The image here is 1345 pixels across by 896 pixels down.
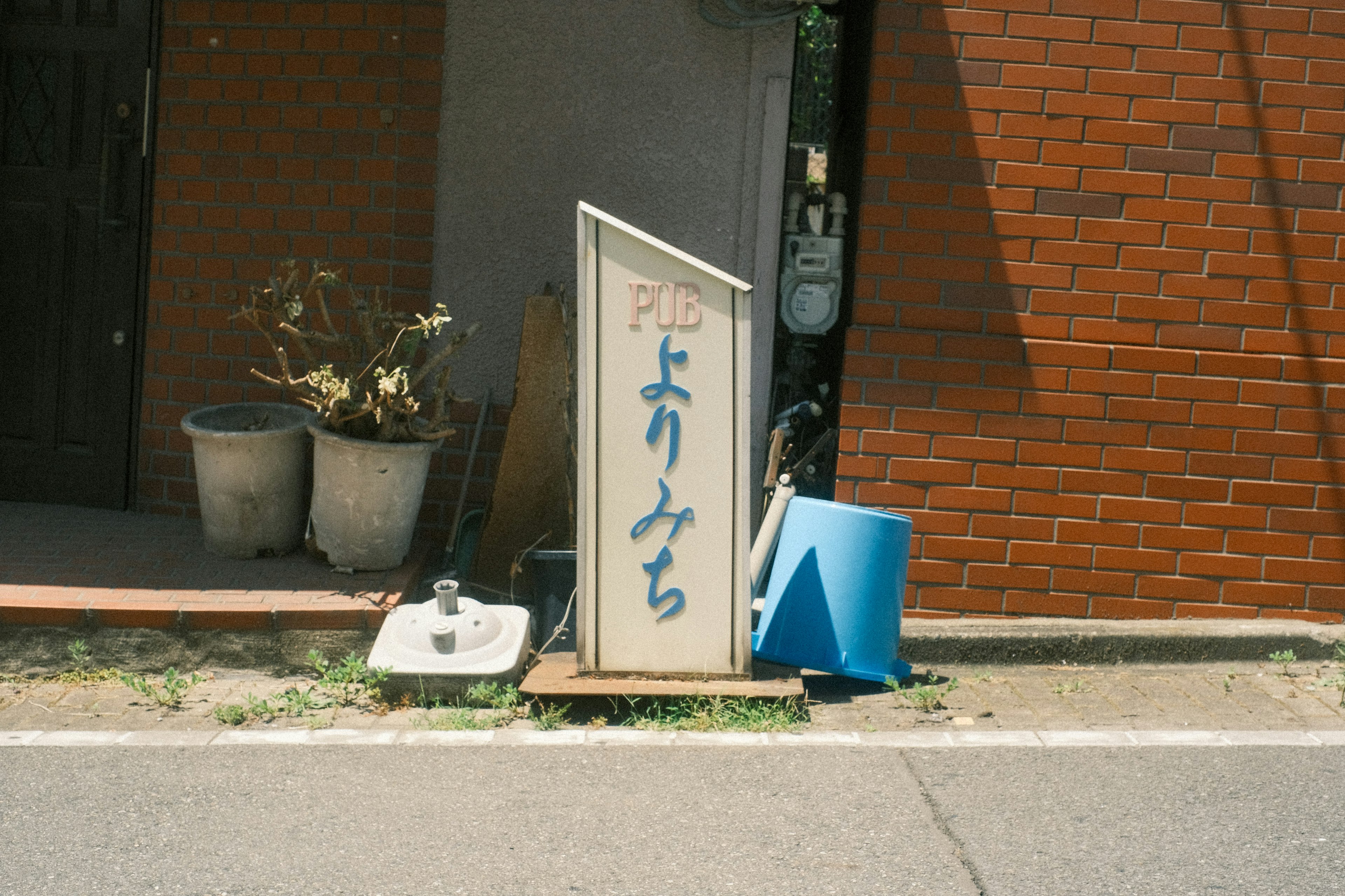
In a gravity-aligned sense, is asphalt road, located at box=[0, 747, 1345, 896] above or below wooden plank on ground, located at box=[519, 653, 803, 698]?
below

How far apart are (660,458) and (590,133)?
1.83 m

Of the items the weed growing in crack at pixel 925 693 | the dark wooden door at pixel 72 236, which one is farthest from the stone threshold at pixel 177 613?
the weed growing in crack at pixel 925 693

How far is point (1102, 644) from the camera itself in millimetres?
4812

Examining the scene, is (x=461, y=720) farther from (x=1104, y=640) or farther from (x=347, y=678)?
(x=1104, y=640)

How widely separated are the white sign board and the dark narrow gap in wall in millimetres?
1080

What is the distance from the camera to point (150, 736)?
150 inches

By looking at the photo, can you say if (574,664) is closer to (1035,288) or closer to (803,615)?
(803,615)

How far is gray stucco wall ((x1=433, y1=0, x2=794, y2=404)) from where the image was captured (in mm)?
5164

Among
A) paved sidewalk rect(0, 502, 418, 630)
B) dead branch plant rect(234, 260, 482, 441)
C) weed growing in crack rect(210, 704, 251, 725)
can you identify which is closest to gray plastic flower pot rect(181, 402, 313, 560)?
paved sidewalk rect(0, 502, 418, 630)

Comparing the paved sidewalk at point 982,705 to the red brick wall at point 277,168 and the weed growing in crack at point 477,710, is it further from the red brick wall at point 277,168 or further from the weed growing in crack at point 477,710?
the red brick wall at point 277,168

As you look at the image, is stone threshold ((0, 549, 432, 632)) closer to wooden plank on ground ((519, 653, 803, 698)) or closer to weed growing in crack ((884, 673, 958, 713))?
wooden plank on ground ((519, 653, 803, 698))

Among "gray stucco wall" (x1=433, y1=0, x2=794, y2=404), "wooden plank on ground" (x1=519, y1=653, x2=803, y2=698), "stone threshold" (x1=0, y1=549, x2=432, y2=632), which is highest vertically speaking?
"gray stucco wall" (x1=433, y1=0, x2=794, y2=404)

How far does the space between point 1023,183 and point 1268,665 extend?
2.13m

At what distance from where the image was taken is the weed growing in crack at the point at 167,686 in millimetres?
4145
